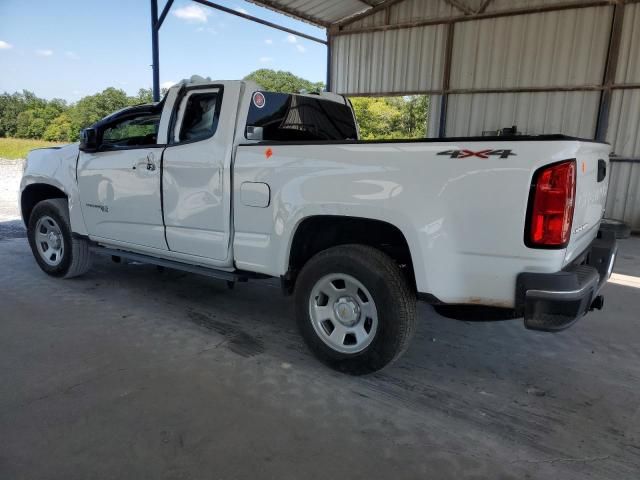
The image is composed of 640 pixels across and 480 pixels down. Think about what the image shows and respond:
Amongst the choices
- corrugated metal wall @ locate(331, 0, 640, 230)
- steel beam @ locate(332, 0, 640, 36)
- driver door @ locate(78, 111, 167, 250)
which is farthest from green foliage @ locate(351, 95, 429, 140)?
driver door @ locate(78, 111, 167, 250)

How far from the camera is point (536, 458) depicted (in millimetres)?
2414

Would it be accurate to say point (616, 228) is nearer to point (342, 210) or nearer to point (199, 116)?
point (342, 210)

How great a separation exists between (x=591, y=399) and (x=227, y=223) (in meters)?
2.72

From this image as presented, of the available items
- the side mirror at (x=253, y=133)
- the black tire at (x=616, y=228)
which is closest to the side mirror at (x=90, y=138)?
the side mirror at (x=253, y=133)

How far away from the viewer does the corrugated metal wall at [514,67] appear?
402 inches

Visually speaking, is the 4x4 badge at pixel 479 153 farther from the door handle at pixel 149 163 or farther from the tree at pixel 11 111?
the tree at pixel 11 111

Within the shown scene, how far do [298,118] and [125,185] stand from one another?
5.50ft

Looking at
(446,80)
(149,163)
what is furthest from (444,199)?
(446,80)

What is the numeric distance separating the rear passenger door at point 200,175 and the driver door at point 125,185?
178mm

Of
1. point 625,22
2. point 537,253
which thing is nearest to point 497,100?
point 625,22

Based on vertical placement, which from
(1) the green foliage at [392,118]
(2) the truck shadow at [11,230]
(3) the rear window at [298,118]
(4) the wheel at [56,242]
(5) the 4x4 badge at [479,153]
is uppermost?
(1) the green foliage at [392,118]

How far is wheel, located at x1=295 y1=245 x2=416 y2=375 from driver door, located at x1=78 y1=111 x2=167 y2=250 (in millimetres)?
1622

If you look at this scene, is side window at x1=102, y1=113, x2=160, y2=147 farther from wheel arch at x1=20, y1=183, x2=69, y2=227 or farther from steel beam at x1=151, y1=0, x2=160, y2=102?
steel beam at x1=151, y1=0, x2=160, y2=102

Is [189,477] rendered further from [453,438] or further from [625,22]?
[625,22]
